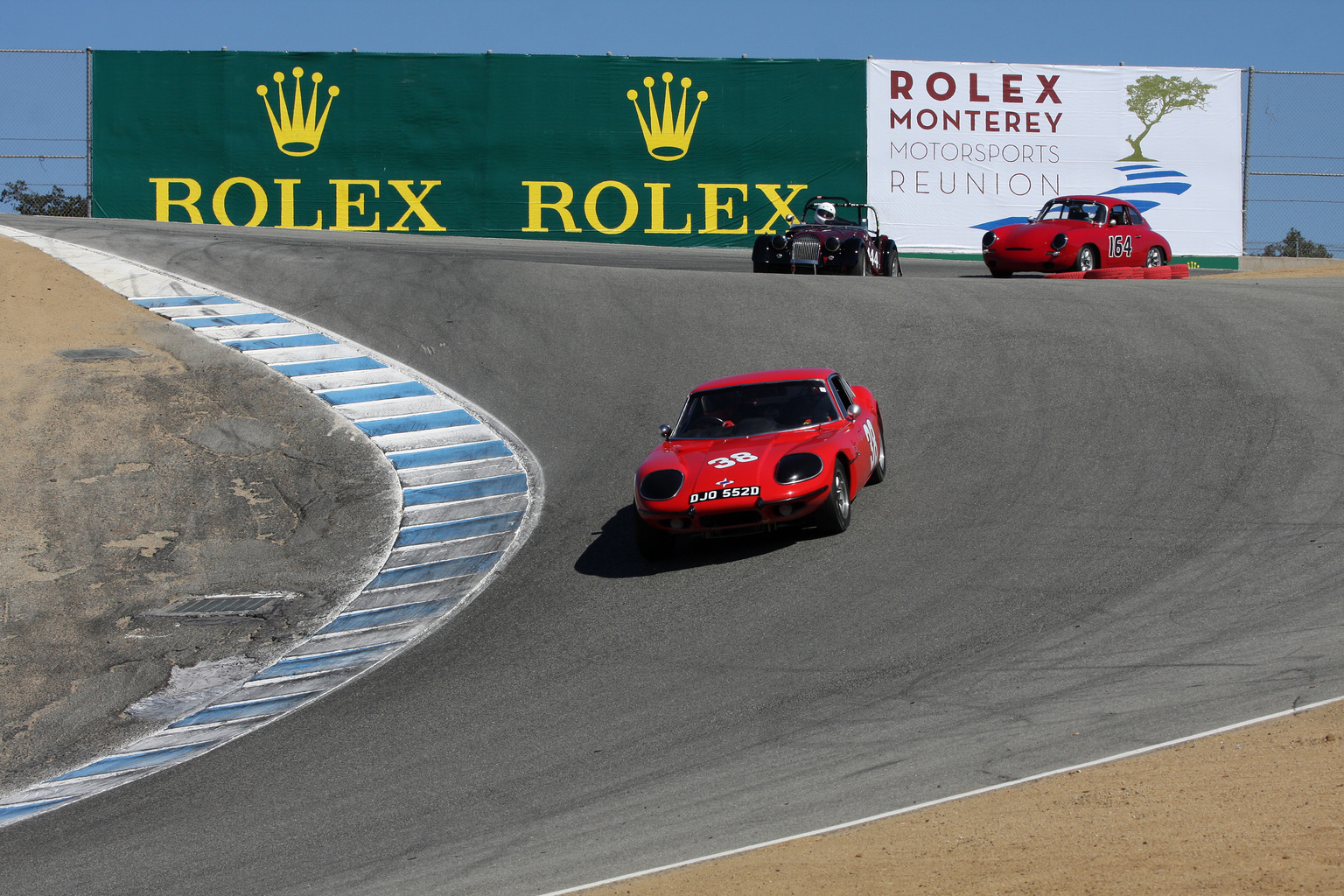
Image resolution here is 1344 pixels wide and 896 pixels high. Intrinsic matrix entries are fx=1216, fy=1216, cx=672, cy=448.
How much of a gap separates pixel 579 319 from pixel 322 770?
9708mm

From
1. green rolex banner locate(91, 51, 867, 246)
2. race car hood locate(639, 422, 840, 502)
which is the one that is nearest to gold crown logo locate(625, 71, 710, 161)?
green rolex banner locate(91, 51, 867, 246)

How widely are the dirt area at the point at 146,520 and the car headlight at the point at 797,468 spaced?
11.5 ft

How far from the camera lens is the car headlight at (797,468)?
8945 mm

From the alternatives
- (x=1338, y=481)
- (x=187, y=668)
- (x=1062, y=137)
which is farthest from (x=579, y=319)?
(x=1062, y=137)

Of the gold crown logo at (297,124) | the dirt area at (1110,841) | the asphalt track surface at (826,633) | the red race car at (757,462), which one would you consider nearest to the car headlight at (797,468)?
the red race car at (757,462)

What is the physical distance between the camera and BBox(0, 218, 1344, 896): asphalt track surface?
5.61 m

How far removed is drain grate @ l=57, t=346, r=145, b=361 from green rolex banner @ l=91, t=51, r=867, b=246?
39.5 ft

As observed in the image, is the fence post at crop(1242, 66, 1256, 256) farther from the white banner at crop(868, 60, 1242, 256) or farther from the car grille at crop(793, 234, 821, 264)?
the car grille at crop(793, 234, 821, 264)

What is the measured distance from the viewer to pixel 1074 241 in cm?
1906

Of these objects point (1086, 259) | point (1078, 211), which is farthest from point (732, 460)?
point (1078, 211)

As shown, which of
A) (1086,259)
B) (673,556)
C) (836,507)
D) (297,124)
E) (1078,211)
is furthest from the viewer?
(297,124)

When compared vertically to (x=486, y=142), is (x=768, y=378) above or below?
below

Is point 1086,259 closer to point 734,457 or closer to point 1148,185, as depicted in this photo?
point 1148,185

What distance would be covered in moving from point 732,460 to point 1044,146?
2050 cm
